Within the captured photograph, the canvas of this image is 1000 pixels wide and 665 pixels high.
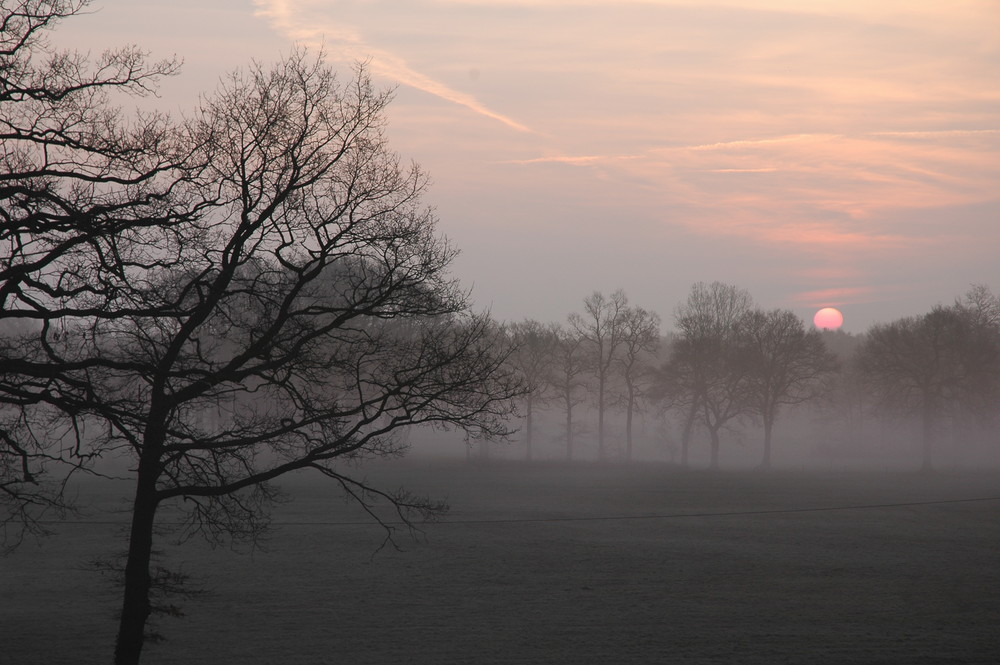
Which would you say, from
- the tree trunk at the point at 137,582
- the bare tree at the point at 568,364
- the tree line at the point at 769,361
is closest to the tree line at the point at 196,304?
the tree trunk at the point at 137,582

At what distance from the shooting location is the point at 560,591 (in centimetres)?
2194

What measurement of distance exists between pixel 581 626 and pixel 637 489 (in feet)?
113

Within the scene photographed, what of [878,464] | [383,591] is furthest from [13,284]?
[878,464]

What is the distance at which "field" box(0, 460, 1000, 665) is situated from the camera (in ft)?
54.9

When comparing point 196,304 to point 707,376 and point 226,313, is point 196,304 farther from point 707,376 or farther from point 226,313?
point 707,376

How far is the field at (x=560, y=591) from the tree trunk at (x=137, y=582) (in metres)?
1.91

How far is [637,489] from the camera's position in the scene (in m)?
52.2

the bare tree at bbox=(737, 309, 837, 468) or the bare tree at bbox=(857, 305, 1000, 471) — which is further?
the bare tree at bbox=(737, 309, 837, 468)

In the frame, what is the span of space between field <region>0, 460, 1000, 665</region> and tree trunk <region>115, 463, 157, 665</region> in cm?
191

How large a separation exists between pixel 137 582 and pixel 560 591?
424 inches

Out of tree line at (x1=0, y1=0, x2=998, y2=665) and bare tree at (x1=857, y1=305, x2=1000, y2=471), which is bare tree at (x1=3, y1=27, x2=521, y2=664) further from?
bare tree at (x1=857, y1=305, x2=1000, y2=471)

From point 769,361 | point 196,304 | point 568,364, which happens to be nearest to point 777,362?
point 769,361

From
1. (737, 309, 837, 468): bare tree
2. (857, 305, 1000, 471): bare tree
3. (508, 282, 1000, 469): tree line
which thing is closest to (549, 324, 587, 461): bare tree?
(508, 282, 1000, 469): tree line

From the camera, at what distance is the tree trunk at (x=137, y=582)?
1454 cm
